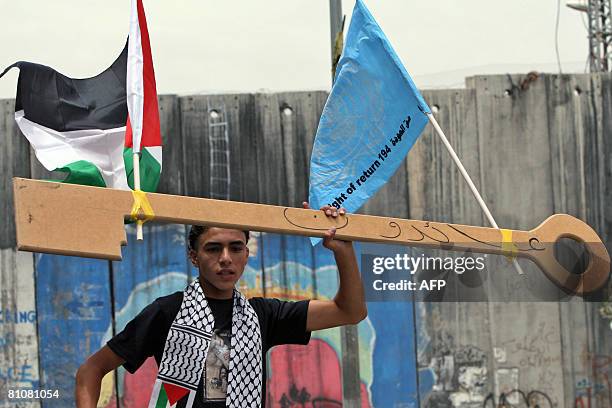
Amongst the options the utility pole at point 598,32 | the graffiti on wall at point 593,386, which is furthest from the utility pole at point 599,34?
the graffiti on wall at point 593,386

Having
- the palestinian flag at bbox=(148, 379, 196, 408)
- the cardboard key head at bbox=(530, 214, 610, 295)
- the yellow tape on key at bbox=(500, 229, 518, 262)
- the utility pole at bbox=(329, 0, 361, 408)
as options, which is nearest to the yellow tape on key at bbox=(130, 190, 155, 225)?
the palestinian flag at bbox=(148, 379, 196, 408)

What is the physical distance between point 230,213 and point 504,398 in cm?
535

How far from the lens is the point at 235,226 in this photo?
3406 millimetres

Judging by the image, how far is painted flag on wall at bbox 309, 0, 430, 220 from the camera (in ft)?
13.2

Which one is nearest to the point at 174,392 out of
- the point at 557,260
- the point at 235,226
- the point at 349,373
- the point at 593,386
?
the point at 235,226

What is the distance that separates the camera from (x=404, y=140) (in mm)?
4176

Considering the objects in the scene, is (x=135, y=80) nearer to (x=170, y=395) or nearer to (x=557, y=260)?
(x=170, y=395)

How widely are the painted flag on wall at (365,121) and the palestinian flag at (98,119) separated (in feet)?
2.06

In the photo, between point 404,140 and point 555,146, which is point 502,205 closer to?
point 555,146

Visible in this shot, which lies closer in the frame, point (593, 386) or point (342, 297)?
point (342, 297)

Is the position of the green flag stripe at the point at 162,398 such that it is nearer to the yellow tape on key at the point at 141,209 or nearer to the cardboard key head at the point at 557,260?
the yellow tape on key at the point at 141,209

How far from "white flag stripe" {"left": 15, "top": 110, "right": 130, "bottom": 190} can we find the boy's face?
365 millimetres

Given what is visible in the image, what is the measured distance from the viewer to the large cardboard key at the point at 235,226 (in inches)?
122

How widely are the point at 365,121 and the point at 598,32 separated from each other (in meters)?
7.60
